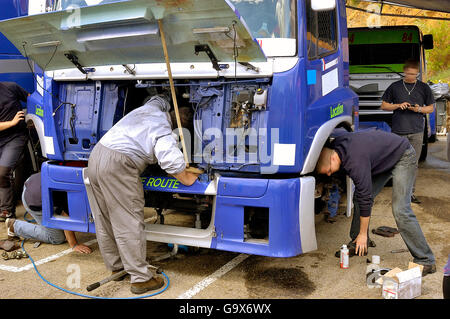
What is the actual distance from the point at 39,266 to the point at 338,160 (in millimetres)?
2829

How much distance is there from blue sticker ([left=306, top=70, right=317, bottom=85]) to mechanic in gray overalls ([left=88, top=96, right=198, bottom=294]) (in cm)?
114

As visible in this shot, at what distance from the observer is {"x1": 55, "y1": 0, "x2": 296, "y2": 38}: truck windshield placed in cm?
353

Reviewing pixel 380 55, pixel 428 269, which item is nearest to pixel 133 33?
pixel 428 269

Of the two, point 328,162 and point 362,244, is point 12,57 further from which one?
point 362,244

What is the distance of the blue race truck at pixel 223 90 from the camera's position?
3.34m

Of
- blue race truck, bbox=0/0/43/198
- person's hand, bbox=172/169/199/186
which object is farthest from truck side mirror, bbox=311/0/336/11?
blue race truck, bbox=0/0/43/198

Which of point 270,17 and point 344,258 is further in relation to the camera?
point 344,258

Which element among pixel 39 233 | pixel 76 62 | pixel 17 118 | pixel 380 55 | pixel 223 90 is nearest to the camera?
pixel 223 90

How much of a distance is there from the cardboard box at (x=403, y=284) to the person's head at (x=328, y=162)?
0.93 meters

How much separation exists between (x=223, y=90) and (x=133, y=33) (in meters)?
0.81

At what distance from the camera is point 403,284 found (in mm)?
3301

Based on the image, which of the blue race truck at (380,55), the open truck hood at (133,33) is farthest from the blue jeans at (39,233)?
the blue race truck at (380,55)

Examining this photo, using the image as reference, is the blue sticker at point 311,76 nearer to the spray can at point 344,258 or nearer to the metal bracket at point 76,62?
the spray can at point 344,258

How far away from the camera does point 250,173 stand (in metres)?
3.62
